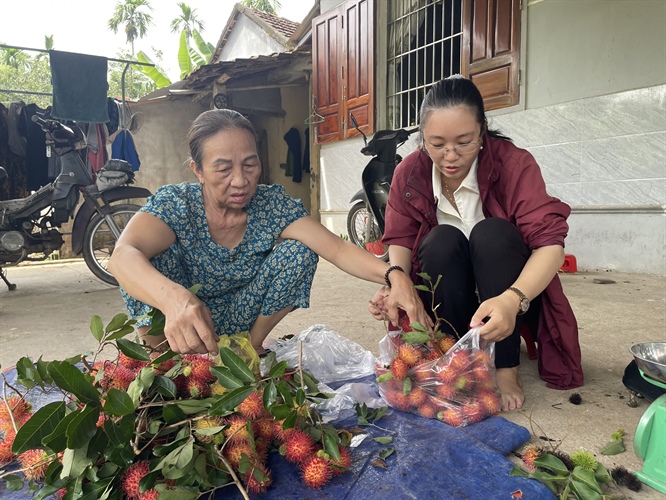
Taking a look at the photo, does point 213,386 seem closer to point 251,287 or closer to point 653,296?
point 251,287

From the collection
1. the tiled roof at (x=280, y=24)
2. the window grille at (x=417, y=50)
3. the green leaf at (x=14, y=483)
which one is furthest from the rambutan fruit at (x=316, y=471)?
the tiled roof at (x=280, y=24)

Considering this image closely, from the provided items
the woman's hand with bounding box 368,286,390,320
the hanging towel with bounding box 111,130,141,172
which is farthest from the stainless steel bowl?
the hanging towel with bounding box 111,130,141,172

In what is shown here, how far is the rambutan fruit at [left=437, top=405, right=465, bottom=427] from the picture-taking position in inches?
49.3

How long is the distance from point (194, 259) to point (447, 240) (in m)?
0.82

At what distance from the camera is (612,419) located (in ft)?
4.25

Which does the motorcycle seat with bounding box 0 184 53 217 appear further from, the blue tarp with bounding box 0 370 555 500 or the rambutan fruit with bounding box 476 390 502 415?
the rambutan fruit with bounding box 476 390 502 415

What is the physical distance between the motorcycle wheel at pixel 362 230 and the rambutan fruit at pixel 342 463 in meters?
3.31

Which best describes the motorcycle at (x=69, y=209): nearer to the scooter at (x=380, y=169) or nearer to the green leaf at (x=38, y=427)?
the scooter at (x=380, y=169)

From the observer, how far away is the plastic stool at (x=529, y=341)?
1.71m

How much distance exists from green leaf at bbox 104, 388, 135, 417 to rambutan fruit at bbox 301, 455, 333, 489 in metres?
0.37

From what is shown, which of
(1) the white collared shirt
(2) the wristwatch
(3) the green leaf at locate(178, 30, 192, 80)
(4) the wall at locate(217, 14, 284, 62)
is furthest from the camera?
(3) the green leaf at locate(178, 30, 192, 80)

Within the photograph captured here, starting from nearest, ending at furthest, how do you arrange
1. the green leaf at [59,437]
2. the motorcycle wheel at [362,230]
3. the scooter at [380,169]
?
the green leaf at [59,437] → the scooter at [380,169] → the motorcycle wheel at [362,230]

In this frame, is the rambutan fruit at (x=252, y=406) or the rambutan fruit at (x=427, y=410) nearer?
the rambutan fruit at (x=252, y=406)

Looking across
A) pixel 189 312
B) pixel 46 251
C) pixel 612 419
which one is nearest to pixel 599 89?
pixel 612 419
